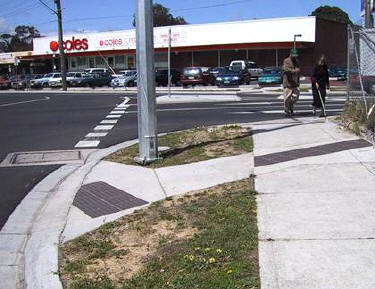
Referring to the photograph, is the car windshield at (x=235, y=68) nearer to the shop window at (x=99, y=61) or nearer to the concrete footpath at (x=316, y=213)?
the shop window at (x=99, y=61)

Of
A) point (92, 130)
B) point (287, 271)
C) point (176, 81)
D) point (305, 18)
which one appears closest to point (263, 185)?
point (287, 271)

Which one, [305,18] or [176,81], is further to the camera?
[305,18]

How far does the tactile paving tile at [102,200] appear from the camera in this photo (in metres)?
7.40

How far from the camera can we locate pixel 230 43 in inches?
2394

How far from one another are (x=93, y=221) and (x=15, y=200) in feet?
6.08

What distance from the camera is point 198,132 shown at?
13.6 m

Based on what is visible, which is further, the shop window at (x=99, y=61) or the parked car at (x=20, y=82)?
the shop window at (x=99, y=61)

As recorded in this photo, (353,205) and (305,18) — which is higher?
(305,18)

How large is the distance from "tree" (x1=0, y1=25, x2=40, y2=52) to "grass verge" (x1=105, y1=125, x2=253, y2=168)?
128162 millimetres

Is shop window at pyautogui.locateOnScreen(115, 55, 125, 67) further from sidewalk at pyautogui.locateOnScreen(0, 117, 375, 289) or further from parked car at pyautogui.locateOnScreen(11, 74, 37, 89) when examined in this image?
sidewalk at pyautogui.locateOnScreen(0, 117, 375, 289)

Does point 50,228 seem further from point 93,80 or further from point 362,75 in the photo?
point 93,80

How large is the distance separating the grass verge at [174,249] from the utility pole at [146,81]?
2.90 metres

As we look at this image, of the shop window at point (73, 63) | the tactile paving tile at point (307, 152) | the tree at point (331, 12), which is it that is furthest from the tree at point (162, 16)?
the tactile paving tile at point (307, 152)

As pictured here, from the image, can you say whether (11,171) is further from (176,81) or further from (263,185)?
(176,81)
